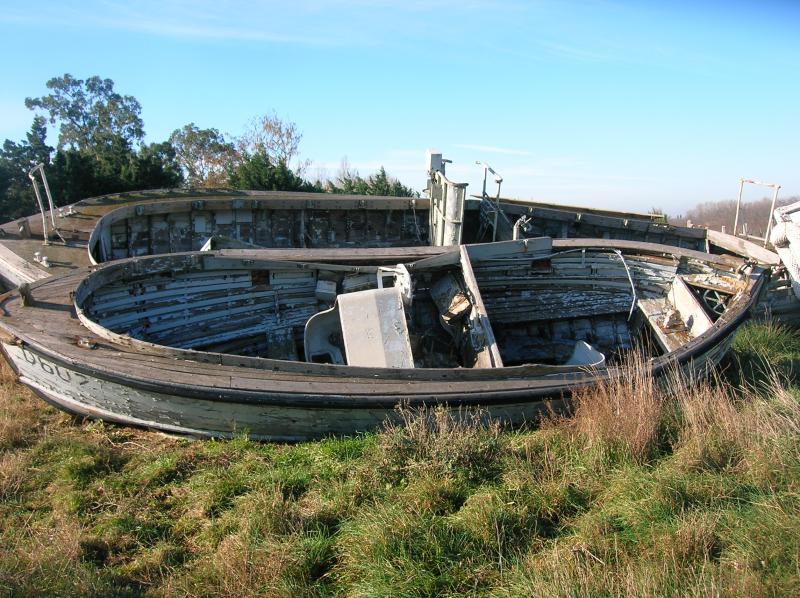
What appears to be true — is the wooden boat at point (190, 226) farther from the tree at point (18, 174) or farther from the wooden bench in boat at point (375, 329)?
the tree at point (18, 174)

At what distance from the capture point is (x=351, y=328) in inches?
252

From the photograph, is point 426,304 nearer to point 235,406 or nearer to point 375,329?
point 375,329

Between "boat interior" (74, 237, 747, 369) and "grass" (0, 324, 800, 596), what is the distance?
1.40 metres

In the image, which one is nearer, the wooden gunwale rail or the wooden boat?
the wooden gunwale rail

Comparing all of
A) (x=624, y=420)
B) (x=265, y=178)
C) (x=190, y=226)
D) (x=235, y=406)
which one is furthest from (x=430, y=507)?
(x=265, y=178)

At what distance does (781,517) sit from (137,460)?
15.8ft

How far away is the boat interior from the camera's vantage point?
21.5 feet

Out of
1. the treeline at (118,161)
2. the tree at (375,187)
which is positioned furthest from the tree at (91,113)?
the tree at (375,187)

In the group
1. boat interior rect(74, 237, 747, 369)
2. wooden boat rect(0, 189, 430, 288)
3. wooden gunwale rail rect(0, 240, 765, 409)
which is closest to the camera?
wooden gunwale rail rect(0, 240, 765, 409)

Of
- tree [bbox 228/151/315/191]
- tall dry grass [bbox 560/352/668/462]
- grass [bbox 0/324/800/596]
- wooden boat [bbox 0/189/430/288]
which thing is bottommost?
grass [bbox 0/324/800/596]

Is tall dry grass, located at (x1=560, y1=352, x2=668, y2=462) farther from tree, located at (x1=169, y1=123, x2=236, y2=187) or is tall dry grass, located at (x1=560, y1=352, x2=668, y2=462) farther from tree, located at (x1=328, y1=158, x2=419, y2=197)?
tree, located at (x1=169, y1=123, x2=236, y2=187)

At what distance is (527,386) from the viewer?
547 centimetres

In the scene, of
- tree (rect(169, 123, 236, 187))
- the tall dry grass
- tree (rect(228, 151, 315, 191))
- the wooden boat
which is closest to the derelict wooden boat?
the tall dry grass

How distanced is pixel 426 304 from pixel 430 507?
431cm
